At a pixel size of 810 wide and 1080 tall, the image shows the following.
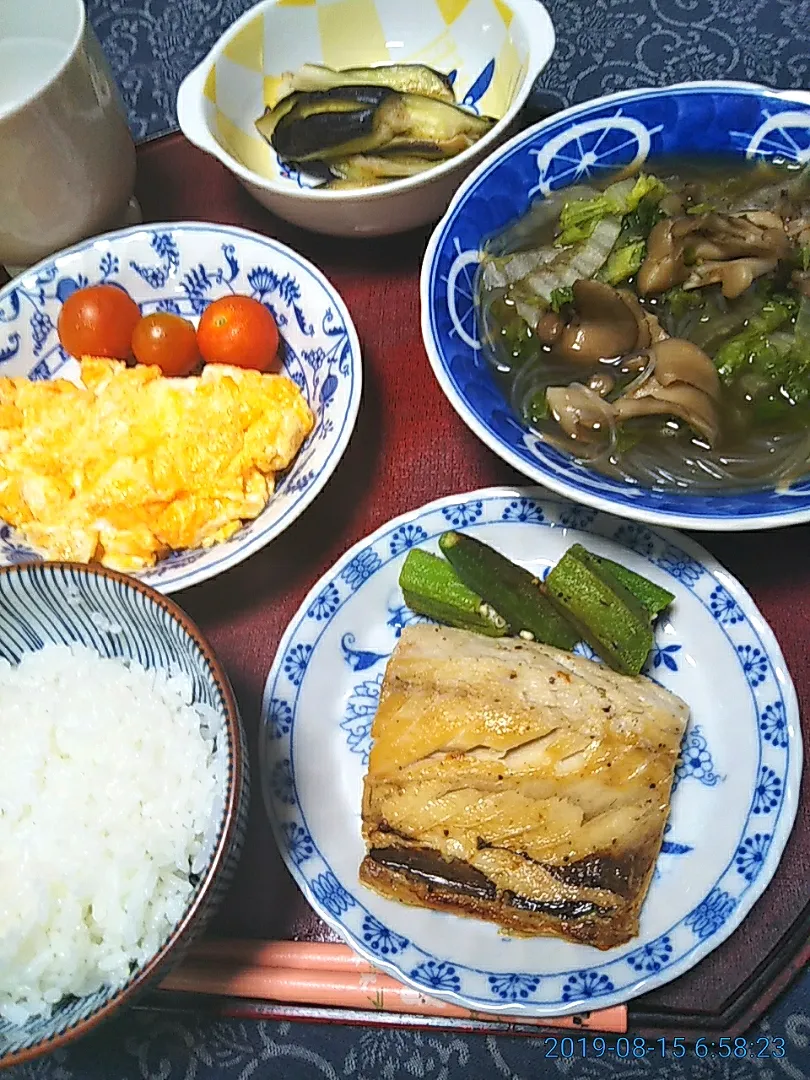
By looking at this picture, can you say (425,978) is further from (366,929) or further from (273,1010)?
(273,1010)

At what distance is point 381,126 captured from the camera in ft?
7.59

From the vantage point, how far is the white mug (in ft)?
6.51

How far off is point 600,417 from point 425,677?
61cm

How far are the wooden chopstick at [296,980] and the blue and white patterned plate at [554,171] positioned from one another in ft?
3.03

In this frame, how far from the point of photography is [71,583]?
166 cm

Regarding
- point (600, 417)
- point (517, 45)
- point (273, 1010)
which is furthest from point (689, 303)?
point (273, 1010)

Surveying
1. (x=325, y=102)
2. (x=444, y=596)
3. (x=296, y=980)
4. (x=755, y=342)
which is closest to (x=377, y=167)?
(x=325, y=102)

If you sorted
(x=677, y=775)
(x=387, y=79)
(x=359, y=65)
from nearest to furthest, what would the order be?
(x=677, y=775)
(x=387, y=79)
(x=359, y=65)

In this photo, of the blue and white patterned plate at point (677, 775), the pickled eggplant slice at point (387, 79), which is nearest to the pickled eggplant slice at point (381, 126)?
the pickled eggplant slice at point (387, 79)

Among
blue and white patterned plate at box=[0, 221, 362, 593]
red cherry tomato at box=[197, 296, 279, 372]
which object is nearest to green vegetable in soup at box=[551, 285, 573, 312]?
blue and white patterned plate at box=[0, 221, 362, 593]

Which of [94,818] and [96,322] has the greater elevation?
[96,322]
